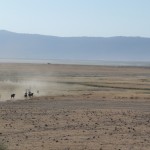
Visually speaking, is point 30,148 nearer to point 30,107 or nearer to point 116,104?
point 30,107

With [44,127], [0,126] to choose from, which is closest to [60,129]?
[44,127]

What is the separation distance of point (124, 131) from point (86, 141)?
3638 mm

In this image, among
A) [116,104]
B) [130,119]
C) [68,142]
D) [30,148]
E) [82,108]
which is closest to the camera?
[30,148]

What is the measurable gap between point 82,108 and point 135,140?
12.5 metres

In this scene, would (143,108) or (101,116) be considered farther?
(143,108)

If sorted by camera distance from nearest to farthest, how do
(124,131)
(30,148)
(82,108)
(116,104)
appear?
(30,148) < (124,131) < (82,108) < (116,104)

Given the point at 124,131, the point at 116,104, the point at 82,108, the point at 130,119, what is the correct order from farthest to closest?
the point at 116,104
the point at 82,108
the point at 130,119
the point at 124,131

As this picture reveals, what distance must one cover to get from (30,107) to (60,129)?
10162 mm

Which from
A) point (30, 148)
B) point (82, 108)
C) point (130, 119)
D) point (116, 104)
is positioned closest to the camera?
point (30, 148)

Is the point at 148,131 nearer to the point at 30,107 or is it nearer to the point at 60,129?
the point at 60,129

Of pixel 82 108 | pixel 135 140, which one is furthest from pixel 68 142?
pixel 82 108

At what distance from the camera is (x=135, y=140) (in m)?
23.0

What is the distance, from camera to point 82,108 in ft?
115

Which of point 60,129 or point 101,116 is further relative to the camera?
point 101,116
